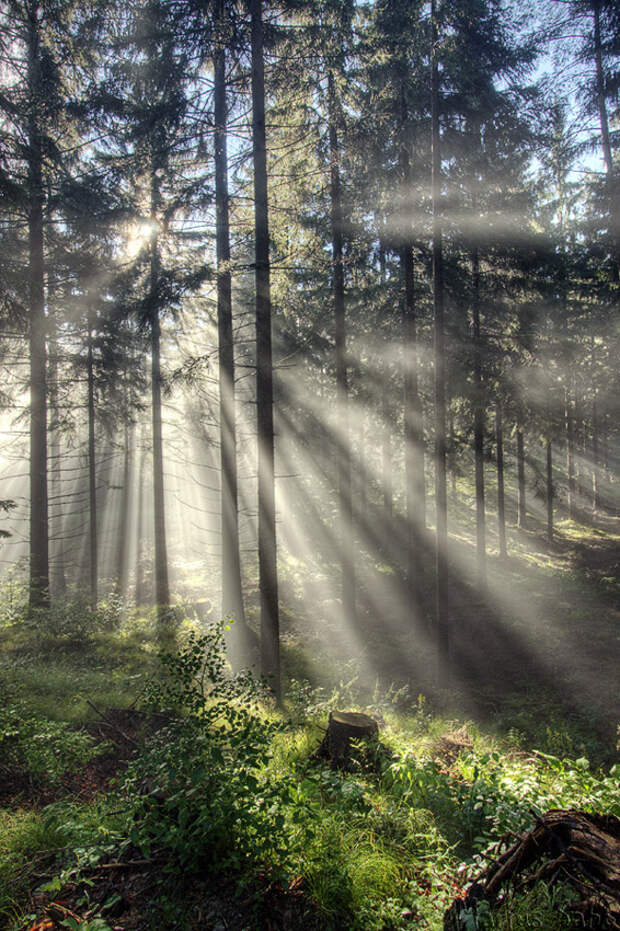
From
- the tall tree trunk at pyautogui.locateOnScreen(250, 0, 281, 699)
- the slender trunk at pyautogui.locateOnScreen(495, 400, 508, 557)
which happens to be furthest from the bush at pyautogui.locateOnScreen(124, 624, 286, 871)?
the slender trunk at pyautogui.locateOnScreen(495, 400, 508, 557)

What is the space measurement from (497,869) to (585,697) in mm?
9246

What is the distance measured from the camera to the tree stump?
5.53 m

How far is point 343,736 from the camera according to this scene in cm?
566

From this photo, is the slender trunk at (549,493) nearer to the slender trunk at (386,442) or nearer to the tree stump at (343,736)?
the slender trunk at (386,442)

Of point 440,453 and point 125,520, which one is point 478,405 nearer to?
point 440,453

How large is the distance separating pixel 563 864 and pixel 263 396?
7.54 metres

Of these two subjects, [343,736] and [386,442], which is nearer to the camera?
[343,736]

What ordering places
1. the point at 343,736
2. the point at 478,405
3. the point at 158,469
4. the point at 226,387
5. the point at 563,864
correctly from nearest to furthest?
the point at 563,864
the point at 343,736
the point at 226,387
the point at 478,405
the point at 158,469

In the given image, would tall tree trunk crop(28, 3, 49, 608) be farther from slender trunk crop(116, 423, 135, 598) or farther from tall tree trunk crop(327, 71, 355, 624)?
tall tree trunk crop(327, 71, 355, 624)

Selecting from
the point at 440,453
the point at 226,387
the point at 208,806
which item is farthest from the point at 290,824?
the point at 226,387

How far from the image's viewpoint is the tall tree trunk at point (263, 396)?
8.53 meters

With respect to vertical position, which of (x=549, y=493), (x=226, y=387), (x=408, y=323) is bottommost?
(x=549, y=493)

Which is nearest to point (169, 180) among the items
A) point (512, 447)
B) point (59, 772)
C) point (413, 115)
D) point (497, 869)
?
point (413, 115)

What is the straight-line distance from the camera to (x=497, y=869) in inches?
116
